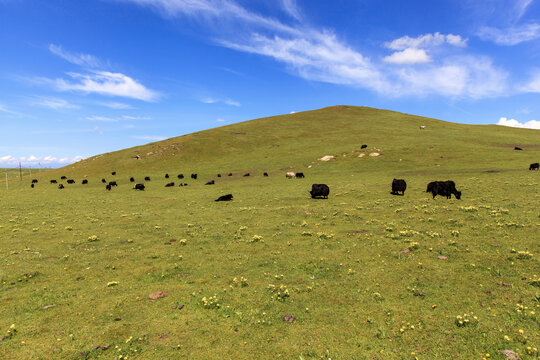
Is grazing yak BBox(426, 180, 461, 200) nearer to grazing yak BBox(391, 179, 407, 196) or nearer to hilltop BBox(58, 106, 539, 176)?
grazing yak BBox(391, 179, 407, 196)

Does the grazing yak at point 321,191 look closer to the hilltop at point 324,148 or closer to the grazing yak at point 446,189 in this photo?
the grazing yak at point 446,189

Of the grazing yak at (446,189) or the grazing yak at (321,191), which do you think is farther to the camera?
the grazing yak at (321,191)

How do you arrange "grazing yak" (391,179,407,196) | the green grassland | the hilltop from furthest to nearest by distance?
the hilltop → "grazing yak" (391,179,407,196) → the green grassland

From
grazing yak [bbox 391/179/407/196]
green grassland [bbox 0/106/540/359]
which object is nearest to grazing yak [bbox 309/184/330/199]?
green grassland [bbox 0/106/540/359]

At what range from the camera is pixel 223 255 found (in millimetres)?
14445

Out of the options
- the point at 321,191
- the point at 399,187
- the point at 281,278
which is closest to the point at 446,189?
the point at 399,187

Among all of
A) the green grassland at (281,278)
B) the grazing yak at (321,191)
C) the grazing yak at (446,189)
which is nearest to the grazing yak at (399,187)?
the green grassland at (281,278)

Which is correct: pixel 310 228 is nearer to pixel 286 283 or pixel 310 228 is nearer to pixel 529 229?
pixel 286 283

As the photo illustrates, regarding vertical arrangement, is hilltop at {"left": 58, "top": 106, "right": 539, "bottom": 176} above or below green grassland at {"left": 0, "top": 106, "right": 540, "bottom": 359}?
above

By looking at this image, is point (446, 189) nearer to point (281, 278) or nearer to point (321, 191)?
point (321, 191)

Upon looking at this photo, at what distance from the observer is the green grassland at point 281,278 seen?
7289mm

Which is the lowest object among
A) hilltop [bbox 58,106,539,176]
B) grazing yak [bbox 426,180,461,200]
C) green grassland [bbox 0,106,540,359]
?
green grassland [bbox 0,106,540,359]

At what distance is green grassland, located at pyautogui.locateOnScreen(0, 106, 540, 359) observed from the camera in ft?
23.9

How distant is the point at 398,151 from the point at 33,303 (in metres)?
63.3
